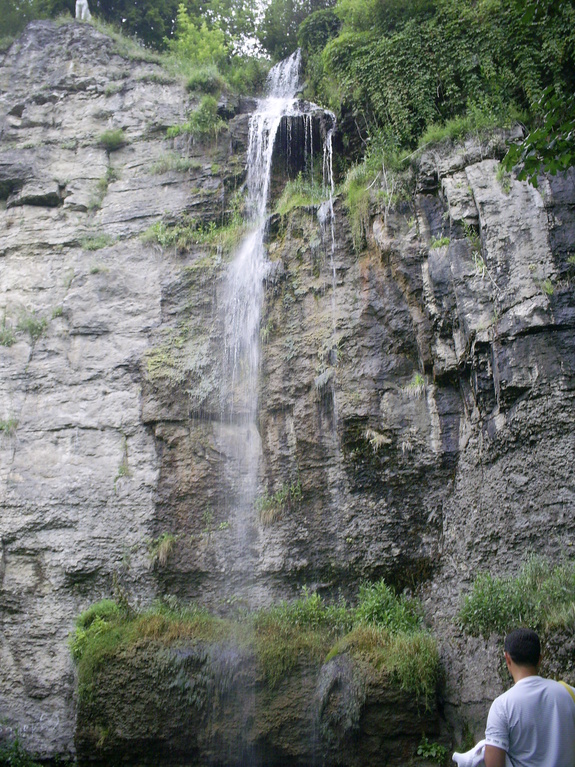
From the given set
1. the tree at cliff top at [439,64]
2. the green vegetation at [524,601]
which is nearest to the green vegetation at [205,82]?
the tree at cliff top at [439,64]

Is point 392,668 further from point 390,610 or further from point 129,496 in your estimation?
point 129,496

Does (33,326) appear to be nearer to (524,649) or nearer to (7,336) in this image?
(7,336)

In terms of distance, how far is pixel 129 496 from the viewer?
995cm

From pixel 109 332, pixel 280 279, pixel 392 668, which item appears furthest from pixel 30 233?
pixel 392 668

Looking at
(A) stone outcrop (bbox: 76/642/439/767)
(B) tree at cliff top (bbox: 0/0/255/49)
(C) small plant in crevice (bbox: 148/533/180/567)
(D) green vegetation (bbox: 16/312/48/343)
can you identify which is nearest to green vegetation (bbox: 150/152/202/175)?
(D) green vegetation (bbox: 16/312/48/343)

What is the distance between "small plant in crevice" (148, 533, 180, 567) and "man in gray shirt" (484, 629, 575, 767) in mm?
6702

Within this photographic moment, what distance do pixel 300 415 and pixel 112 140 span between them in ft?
25.2

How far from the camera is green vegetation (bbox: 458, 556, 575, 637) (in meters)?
6.25

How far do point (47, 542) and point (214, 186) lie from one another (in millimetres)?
7197

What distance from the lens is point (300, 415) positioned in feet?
32.3

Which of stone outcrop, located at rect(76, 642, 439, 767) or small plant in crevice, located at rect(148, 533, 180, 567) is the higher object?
small plant in crevice, located at rect(148, 533, 180, 567)

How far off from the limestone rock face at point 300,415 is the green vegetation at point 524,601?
0.92 feet

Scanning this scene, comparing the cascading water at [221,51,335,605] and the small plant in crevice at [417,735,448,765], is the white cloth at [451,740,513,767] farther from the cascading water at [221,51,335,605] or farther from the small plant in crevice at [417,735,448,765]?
the cascading water at [221,51,335,605]

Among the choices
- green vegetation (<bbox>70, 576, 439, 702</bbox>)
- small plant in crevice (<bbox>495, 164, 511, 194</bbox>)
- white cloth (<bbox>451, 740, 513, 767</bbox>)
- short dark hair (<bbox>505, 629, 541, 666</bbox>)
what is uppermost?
small plant in crevice (<bbox>495, 164, 511, 194</bbox>)
